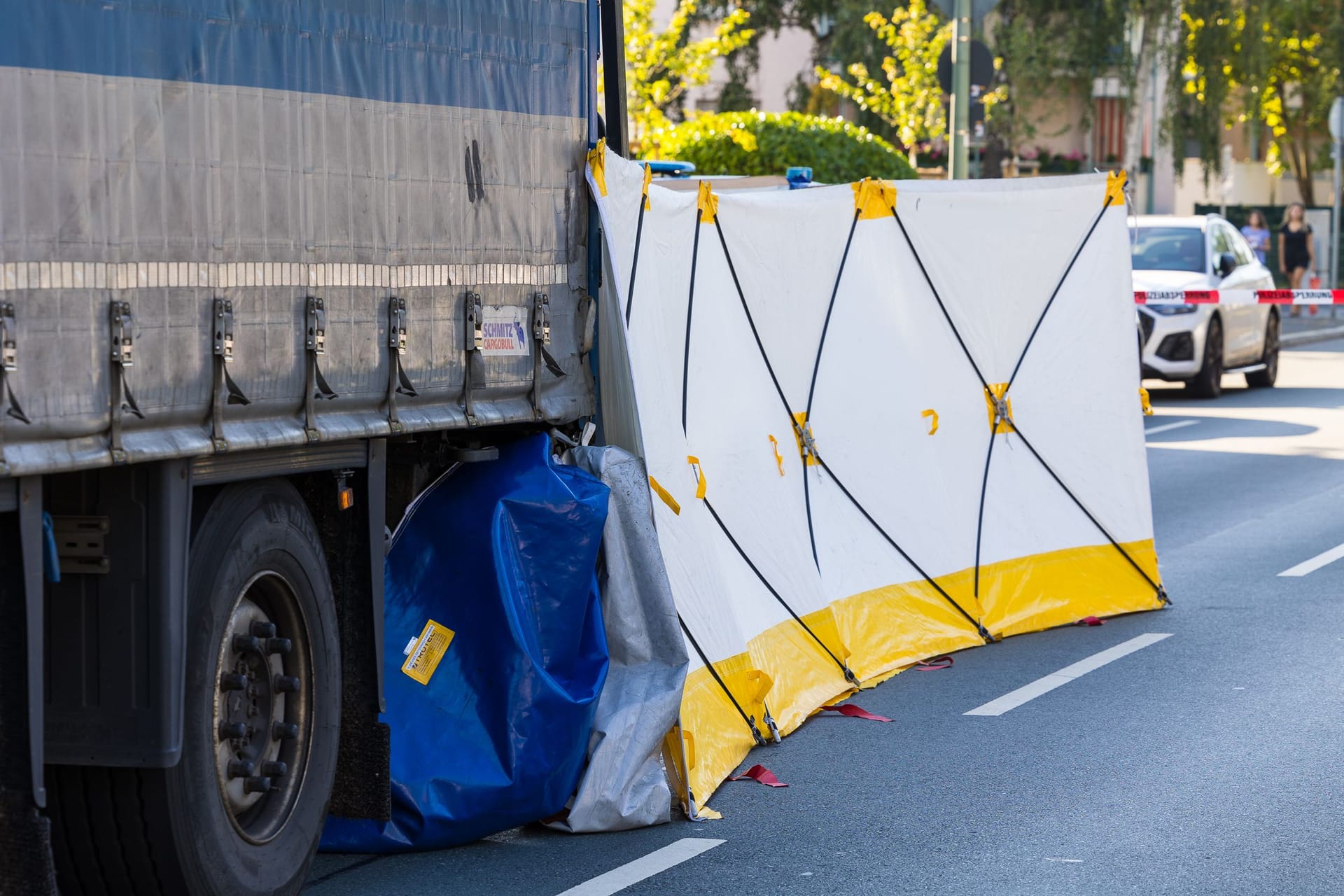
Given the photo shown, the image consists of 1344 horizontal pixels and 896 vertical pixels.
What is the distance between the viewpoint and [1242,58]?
43.3 metres

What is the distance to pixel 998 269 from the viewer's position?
9.34 m

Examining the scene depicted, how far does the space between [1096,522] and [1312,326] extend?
25.3m

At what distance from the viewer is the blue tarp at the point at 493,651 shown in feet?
18.9

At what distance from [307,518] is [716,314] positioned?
2649 millimetres

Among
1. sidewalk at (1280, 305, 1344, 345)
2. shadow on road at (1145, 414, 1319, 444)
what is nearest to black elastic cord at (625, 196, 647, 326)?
shadow on road at (1145, 414, 1319, 444)

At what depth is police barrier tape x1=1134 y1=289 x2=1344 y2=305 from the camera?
790 inches

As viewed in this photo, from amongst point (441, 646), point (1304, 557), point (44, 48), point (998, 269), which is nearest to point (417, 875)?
point (441, 646)

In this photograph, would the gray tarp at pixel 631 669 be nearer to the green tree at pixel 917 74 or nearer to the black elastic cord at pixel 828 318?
the black elastic cord at pixel 828 318

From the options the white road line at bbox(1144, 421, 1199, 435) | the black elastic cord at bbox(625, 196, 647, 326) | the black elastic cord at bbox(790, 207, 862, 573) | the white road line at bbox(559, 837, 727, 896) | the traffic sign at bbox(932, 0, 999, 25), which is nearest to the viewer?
the white road line at bbox(559, 837, 727, 896)

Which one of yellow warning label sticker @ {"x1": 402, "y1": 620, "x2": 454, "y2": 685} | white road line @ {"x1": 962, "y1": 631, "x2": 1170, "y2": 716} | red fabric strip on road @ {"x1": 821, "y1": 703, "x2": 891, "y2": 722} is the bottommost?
white road line @ {"x1": 962, "y1": 631, "x2": 1170, "y2": 716}

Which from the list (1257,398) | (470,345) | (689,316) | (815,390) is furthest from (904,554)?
(1257,398)

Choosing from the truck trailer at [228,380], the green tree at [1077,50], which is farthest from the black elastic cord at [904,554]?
the green tree at [1077,50]

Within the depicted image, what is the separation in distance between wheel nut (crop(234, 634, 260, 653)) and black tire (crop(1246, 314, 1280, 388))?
18.2 metres

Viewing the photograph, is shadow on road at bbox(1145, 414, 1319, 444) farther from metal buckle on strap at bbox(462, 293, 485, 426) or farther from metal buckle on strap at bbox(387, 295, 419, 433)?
metal buckle on strap at bbox(387, 295, 419, 433)
